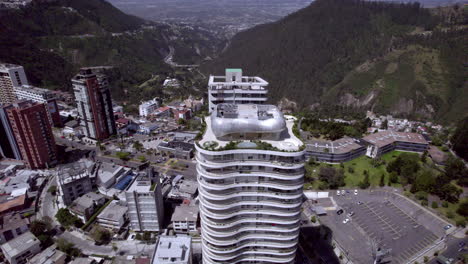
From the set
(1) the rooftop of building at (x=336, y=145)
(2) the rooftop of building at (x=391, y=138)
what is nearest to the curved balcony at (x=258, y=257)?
(1) the rooftop of building at (x=336, y=145)

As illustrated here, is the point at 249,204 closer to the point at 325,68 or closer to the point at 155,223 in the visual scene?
the point at 155,223

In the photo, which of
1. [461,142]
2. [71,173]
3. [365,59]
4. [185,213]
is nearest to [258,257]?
[185,213]

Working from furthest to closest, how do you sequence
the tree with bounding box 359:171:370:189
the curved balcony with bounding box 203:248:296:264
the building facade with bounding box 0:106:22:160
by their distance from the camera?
1. the building facade with bounding box 0:106:22:160
2. the tree with bounding box 359:171:370:189
3. the curved balcony with bounding box 203:248:296:264

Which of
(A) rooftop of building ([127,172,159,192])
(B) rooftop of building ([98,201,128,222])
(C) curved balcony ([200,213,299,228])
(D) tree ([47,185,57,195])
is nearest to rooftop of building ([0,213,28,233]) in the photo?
(D) tree ([47,185,57,195])

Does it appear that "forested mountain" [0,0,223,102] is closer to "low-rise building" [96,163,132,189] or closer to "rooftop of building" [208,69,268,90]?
"low-rise building" [96,163,132,189]

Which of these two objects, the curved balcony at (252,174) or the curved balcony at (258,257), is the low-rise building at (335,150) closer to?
the curved balcony at (258,257)

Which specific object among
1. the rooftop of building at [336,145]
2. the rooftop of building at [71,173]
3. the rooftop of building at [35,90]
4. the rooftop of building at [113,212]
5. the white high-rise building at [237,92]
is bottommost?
the rooftop of building at [113,212]
